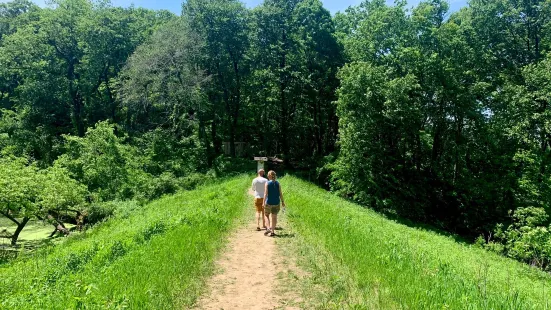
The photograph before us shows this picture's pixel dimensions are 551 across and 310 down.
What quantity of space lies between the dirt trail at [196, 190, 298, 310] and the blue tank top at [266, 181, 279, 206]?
1.05 metres

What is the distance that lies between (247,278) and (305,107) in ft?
114

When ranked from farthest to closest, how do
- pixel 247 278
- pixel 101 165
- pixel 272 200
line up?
pixel 101 165, pixel 272 200, pixel 247 278

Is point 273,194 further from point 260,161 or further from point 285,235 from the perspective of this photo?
point 260,161

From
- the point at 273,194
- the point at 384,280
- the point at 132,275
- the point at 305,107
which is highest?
the point at 305,107

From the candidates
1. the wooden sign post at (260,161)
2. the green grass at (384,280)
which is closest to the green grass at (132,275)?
the green grass at (384,280)

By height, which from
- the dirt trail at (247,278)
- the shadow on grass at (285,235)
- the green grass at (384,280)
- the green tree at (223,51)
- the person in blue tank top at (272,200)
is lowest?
the dirt trail at (247,278)

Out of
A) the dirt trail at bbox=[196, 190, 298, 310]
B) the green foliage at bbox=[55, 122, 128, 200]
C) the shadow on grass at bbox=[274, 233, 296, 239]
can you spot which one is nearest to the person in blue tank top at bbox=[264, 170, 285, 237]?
the shadow on grass at bbox=[274, 233, 296, 239]

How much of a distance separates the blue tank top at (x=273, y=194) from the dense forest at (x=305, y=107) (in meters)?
10.9

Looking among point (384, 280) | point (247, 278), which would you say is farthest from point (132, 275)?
point (384, 280)

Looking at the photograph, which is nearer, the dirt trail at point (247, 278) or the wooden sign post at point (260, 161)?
the dirt trail at point (247, 278)

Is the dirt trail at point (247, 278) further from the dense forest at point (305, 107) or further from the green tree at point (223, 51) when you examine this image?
the green tree at point (223, 51)

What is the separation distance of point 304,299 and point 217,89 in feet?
111

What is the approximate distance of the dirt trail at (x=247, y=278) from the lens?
6.12 m

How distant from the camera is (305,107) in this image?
135ft
